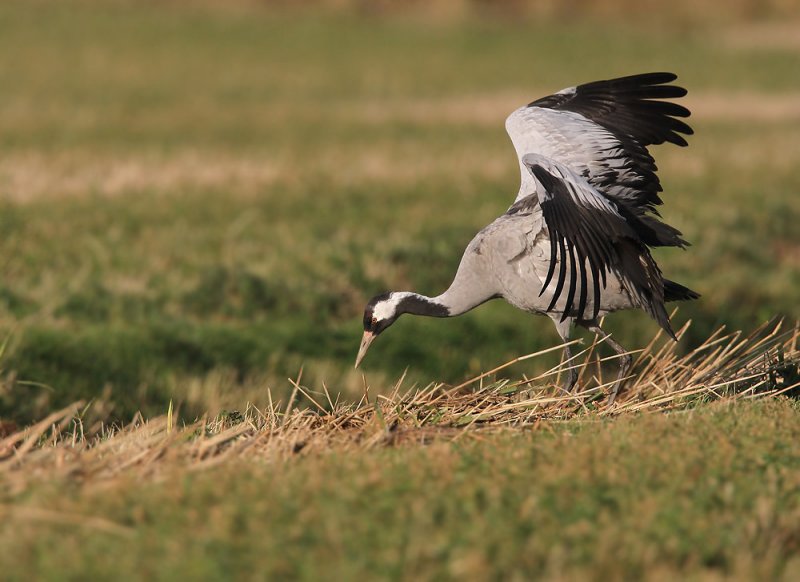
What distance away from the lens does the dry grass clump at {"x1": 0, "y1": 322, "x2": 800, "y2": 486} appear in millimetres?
3973

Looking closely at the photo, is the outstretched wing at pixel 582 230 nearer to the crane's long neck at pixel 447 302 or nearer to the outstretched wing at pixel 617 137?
the outstretched wing at pixel 617 137

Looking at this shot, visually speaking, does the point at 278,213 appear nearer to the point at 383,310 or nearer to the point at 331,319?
the point at 331,319

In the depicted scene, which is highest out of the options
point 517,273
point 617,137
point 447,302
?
point 617,137

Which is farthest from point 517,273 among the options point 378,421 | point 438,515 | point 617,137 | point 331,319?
point 331,319

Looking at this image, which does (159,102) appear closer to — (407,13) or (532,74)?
(532,74)

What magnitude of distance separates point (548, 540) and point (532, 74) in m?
29.7

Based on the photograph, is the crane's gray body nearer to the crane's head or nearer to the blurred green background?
the crane's head

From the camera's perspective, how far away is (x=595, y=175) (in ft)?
19.1

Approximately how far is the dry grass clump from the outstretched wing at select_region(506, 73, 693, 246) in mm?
784

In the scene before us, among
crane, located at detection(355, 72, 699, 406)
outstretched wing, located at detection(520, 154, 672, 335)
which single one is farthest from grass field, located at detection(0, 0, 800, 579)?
crane, located at detection(355, 72, 699, 406)

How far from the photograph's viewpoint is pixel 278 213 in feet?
42.7

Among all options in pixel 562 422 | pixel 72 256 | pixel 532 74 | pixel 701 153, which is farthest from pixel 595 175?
pixel 532 74

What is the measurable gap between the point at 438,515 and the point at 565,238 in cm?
229

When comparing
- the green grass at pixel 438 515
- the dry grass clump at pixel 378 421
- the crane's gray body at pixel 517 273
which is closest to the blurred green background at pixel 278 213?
the crane's gray body at pixel 517 273
